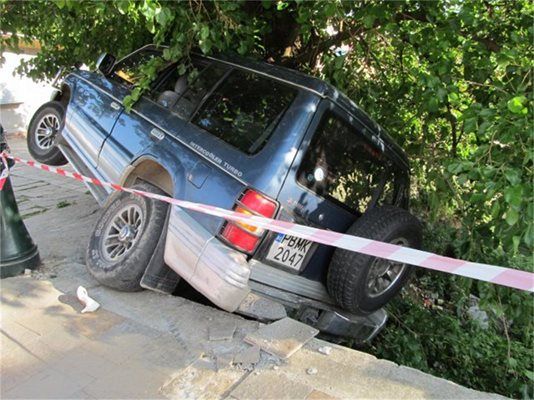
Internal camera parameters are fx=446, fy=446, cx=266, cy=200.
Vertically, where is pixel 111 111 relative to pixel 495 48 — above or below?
below

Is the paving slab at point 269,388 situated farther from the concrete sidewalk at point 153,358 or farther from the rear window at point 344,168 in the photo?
the rear window at point 344,168

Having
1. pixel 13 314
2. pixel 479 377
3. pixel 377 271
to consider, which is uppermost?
pixel 377 271

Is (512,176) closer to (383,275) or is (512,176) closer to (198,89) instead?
(383,275)

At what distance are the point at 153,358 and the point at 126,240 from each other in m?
1.21

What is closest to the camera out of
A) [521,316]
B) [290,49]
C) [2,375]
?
[2,375]

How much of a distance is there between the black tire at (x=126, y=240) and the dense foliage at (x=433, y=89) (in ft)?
4.33

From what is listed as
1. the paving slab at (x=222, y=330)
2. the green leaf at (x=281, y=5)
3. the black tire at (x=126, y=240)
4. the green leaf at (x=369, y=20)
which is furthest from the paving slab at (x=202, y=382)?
the green leaf at (x=281, y=5)

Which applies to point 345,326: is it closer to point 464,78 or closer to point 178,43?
point 464,78

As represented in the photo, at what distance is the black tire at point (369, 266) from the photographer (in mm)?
3361

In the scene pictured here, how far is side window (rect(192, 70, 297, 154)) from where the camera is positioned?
335 centimetres

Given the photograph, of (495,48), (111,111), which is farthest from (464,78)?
(111,111)

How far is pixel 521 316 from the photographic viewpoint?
3510 mm

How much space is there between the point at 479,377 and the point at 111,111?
14.9 ft

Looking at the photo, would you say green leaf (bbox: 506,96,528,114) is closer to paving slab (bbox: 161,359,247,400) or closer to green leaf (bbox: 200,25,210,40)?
paving slab (bbox: 161,359,247,400)
